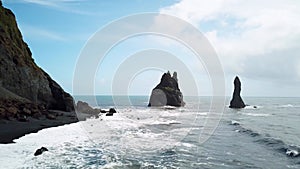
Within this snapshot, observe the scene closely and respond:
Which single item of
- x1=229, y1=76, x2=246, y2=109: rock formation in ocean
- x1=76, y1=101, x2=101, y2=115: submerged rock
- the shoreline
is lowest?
the shoreline

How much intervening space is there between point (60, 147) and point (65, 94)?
35533 millimetres

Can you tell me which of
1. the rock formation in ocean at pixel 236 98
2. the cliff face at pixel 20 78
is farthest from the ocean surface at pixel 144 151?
the rock formation in ocean at pixel 236 98

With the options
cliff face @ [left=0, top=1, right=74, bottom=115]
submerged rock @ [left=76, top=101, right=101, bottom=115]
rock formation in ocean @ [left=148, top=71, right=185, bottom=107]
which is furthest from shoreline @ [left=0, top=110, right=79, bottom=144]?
rock formation in ocean @ [left=148, top=71, right=185, bottom=107]

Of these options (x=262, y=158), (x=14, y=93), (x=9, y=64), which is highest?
(x=9, y=64)

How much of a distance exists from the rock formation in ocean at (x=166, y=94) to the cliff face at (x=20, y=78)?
61.4 metres

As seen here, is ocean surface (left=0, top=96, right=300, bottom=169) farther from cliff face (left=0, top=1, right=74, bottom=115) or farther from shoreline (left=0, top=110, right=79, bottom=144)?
cliff face (left=0, top=1, right=74, bottom=115)

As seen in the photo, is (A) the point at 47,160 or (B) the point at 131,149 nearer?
(A) the point at 47,160

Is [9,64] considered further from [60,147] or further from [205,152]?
[205,152]

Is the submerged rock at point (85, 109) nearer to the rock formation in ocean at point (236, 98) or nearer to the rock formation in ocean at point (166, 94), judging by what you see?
the rock formation in ocean at point (166, 94)

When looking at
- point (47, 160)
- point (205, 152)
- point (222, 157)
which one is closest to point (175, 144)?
point (205, 152)

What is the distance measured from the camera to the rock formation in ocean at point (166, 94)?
119 meters

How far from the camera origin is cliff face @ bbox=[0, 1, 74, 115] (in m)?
47.9

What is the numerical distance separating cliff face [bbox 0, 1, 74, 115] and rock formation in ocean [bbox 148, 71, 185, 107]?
61.4 metres

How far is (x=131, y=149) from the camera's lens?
25.5 m
